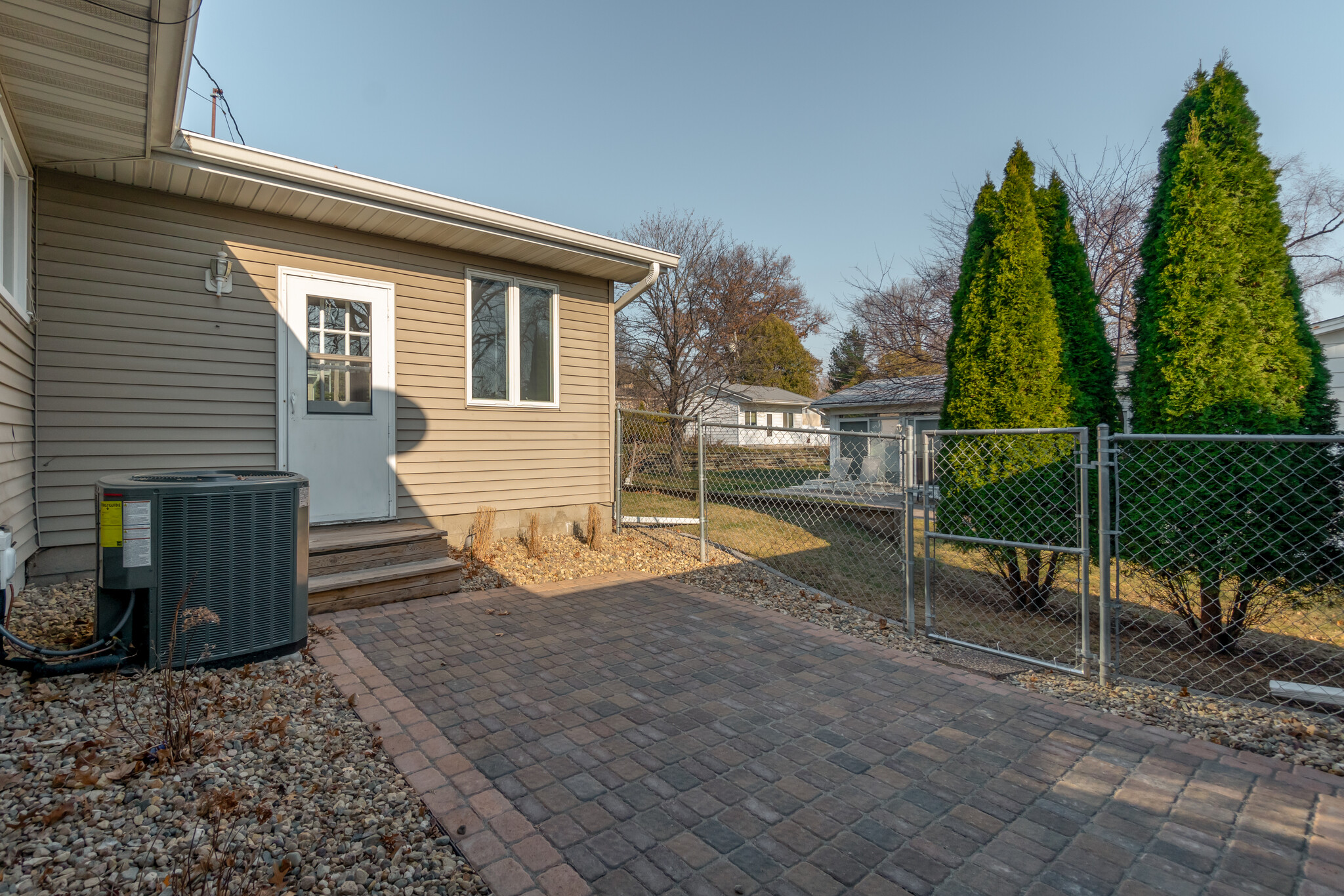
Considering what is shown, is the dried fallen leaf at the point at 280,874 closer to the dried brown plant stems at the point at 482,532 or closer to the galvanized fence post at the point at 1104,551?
the galvanized fence post at the point at 1104,551

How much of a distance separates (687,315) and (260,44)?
423 inches

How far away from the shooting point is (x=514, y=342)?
637 cm

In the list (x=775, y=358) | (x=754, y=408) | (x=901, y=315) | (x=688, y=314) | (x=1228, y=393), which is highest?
(x=688, y=314)

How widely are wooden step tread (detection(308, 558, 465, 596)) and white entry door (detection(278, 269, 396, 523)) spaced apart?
949mm

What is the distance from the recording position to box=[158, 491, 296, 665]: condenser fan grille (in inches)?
110

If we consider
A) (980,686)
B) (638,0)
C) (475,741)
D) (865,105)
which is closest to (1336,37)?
(865,105)

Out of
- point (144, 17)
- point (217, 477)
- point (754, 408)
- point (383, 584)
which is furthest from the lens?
point (754, 408)

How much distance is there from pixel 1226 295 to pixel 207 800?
5754 mm

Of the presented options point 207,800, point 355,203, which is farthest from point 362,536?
point 207,800

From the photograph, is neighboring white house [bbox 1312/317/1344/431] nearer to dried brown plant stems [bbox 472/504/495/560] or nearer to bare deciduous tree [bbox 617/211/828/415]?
dried brown plant stems [bbox 472/504/495/560]

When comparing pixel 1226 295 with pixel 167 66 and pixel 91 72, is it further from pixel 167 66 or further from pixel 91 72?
pixel 91 72

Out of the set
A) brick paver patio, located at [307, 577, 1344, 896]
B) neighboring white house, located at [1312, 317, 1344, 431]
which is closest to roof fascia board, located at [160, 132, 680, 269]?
brick paver patio, located at [307, 577, 1344, 896]

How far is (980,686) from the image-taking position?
10.5ft

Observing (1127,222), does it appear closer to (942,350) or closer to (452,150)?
(942,350)
